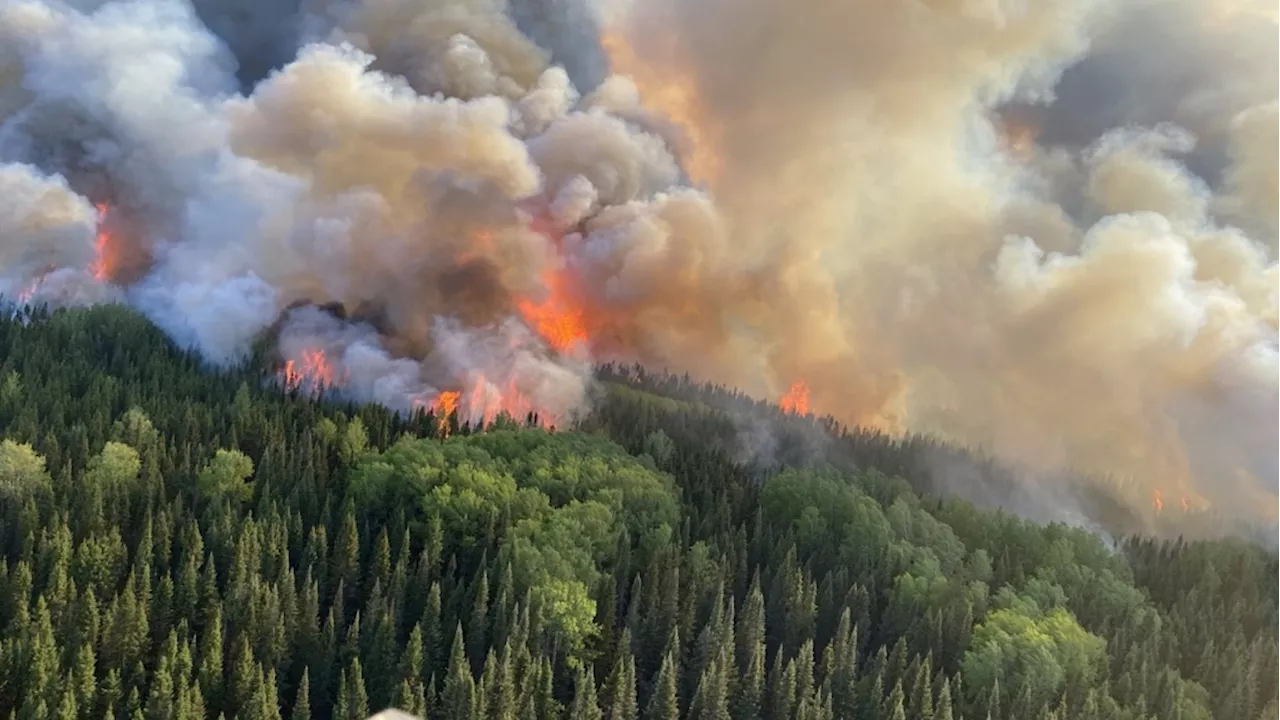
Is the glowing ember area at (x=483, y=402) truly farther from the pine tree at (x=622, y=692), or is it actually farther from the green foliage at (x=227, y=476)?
the pine tree at (x=622, y=692)

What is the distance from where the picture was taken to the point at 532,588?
98188 millimetres

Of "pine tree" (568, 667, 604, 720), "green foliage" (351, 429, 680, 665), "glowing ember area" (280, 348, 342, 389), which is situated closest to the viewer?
"pine tree" (568, 667, 604, 720)

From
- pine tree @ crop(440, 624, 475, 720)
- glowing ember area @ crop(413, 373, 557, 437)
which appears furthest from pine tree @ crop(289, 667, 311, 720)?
glowing ember area @ crop(413, 373, 557, 437)

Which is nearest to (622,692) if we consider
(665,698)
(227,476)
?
(665,698)

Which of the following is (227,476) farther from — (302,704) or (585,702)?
(585,702)

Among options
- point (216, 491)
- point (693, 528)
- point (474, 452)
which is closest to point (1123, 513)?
point (693, 528)

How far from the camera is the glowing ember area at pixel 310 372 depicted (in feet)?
565

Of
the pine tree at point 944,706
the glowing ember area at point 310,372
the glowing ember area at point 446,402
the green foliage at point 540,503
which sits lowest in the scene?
the pine tree at point 944,706

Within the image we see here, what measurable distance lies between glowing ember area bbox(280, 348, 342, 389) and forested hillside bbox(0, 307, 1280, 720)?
20137 mm

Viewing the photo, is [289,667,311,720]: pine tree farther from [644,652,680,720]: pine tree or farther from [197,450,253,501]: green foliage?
[197,450,253,501]: green foliage

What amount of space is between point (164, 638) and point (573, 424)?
3577 inches

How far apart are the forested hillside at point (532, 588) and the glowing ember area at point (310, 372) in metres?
20.1

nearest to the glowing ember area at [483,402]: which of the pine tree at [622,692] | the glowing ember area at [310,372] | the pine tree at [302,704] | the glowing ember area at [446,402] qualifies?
the glowing ember area at [446,402]

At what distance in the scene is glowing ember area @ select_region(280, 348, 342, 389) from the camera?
172 metres
